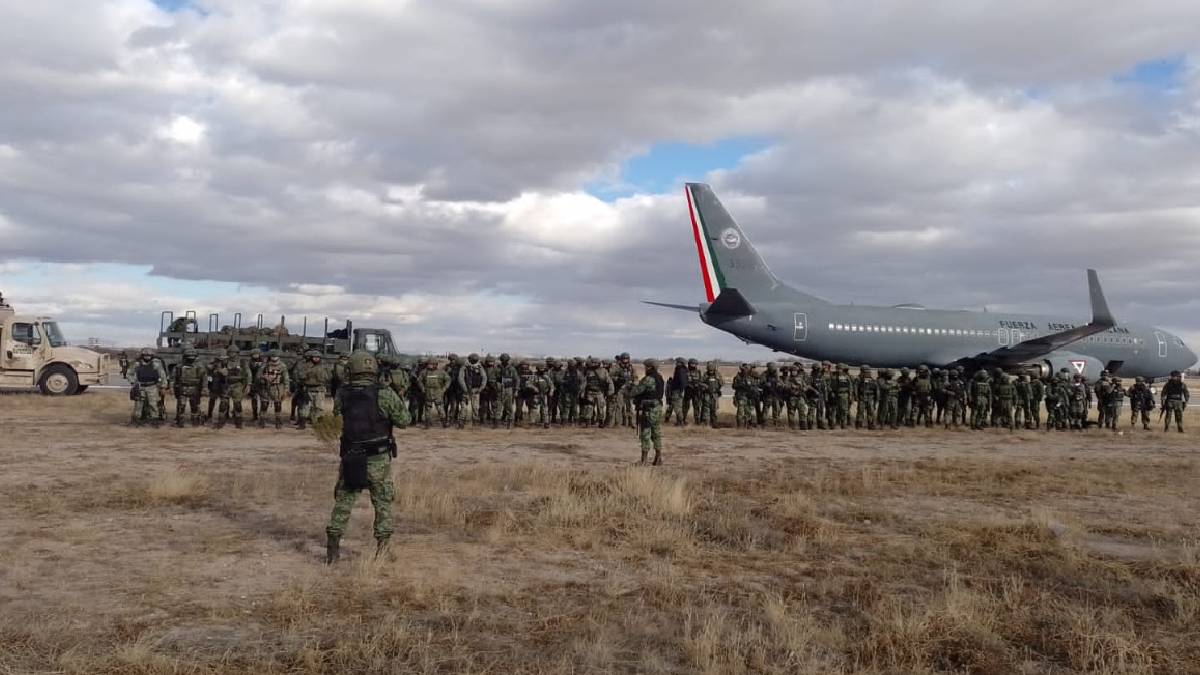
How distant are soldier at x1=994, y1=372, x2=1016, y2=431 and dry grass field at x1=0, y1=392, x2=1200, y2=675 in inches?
316

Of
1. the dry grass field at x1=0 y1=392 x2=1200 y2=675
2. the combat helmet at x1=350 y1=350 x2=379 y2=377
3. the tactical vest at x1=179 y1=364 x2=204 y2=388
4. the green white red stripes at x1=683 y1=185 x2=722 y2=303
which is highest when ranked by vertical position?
the green white red stripes at x1=683 y1=185 x2=722 y2=303

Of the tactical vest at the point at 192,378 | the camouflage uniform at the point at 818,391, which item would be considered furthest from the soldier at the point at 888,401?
the tactical vest at the point at 192,378

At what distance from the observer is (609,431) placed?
1969 centimetres

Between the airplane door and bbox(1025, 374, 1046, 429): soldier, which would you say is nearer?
bbox(1025, 374, 1046, 429): soldier

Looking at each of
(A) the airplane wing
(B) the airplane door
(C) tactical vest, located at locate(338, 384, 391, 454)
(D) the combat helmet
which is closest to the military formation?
(A) the airplane wing

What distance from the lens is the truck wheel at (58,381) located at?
2559 cm

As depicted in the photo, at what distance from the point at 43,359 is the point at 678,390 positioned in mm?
18862

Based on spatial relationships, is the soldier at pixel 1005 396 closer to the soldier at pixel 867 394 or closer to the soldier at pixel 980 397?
the soldier at pixel 980 397

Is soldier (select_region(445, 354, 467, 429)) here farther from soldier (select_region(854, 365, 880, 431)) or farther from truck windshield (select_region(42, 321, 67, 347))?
truck windshield (select_region(42, 321, 67, 347))

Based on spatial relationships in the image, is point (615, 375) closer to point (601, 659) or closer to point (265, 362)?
point (265, 362)

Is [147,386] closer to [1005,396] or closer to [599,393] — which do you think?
[599,393]

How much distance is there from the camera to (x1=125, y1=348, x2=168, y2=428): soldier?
18.0 metres

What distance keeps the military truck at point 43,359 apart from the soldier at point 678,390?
1725cm

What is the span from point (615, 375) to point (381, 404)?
1321 cm
